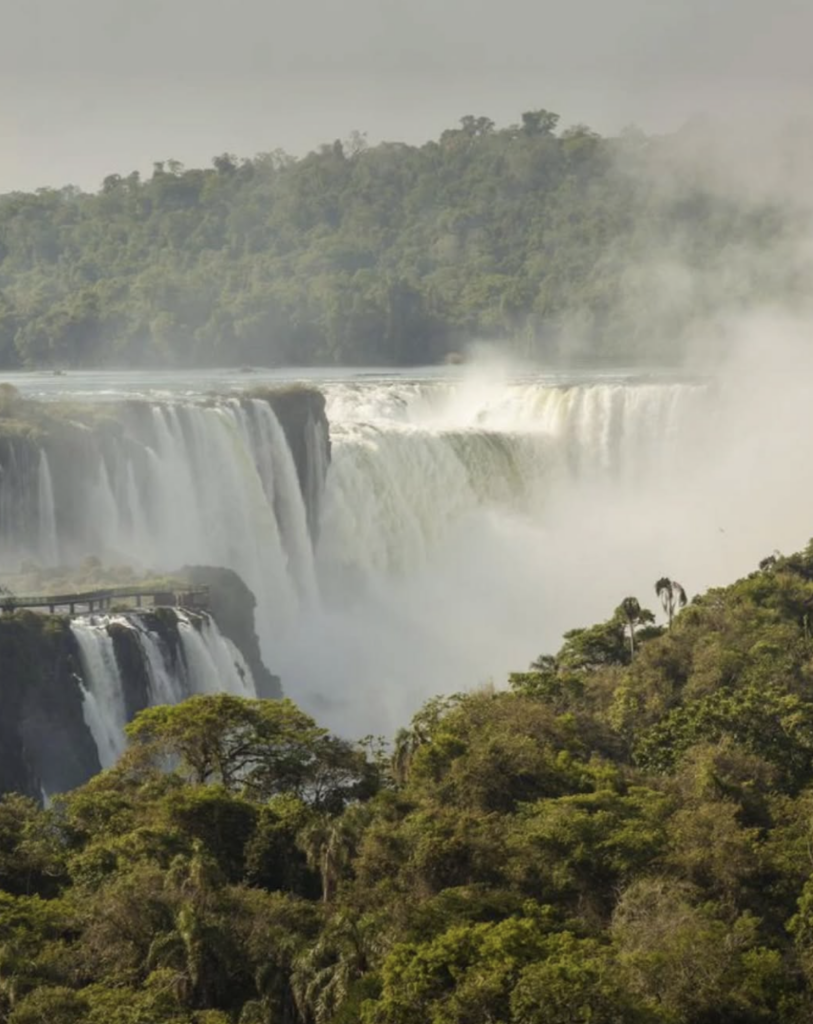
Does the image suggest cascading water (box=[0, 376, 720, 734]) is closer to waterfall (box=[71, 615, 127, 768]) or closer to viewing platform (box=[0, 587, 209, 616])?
waterfall (box=[71, 615, 127, 768])

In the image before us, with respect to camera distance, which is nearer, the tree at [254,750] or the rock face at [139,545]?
the tree at [254,750]

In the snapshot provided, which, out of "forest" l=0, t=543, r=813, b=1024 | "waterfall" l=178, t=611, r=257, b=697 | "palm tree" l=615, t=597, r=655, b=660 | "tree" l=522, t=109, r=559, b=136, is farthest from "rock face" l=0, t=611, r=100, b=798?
"tree" l=522, t=109, r=559, b=136

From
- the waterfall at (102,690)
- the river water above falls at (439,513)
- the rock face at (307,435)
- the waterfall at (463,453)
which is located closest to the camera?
the waterfall at (102,690)

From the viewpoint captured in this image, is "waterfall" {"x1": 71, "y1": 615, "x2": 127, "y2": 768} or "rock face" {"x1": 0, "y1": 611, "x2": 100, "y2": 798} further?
"waterfall" {"x1": 71, "y1": 615, "x2": 127, "y2": 768}

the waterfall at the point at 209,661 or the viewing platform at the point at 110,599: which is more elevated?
the viewing platform at the point at 110,599

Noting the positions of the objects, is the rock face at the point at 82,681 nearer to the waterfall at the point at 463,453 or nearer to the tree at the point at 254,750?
the tree at the point at 254,750

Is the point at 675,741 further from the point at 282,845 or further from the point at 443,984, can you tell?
the point at 443,984

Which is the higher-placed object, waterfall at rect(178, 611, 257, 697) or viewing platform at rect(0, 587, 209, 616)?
viewing platform at rect(0, 587, 209, 616)

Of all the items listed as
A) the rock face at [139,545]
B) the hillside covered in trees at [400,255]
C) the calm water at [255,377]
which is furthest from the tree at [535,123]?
the rock face at [139,545]
